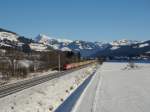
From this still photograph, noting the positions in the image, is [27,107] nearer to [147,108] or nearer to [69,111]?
[69,111]

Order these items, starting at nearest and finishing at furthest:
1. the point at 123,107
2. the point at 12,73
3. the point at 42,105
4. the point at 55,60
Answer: the point at 123,107 → the point at 42,105 → the point at 12,73 → the point at 55,60

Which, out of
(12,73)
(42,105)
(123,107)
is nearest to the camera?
(123,107)

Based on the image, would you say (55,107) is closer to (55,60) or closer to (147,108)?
(147,108)

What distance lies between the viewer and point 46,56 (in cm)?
14425

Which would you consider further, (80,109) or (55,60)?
(55,60)

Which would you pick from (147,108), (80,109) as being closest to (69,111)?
(80,109)

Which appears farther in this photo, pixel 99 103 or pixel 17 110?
pixel 99 103

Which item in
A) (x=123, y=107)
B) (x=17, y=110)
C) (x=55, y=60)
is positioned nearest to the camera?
(x=17, y=110)

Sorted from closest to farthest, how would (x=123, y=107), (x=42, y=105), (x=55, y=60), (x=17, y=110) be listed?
(x=17, y=110) → (x=123, y=107) → (x=42, y=105) → (x=55, y=60)

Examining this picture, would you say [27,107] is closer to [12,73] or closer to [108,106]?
[108,106]

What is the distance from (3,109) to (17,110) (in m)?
1.24

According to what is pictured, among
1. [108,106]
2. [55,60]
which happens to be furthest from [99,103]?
[55,60]

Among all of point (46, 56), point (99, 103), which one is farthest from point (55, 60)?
point (99, 103)

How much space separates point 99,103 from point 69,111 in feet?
13.4
